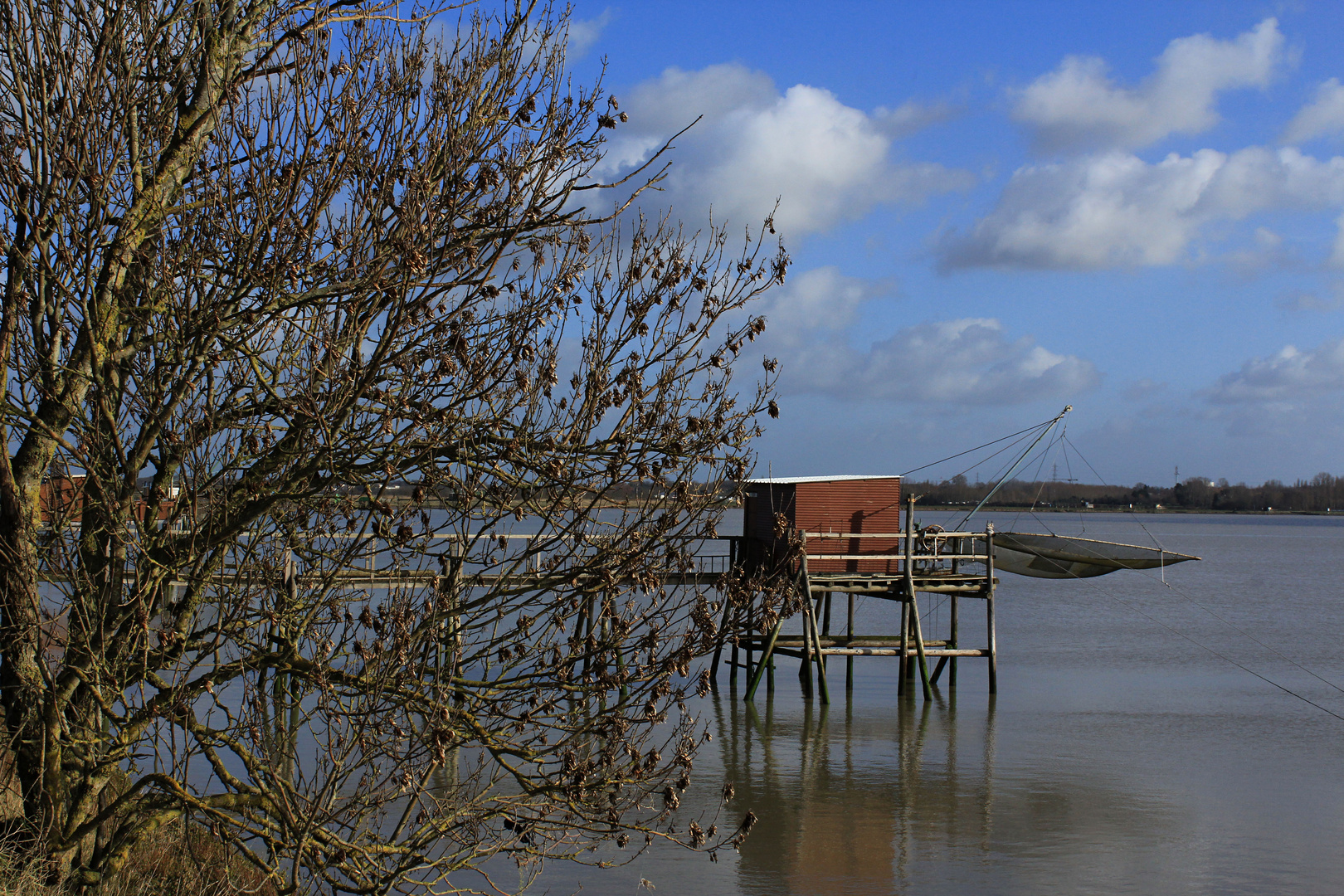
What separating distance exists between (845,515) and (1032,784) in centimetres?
832

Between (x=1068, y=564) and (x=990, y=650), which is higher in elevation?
(x=1068, y=564)

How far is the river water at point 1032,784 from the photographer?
13.3 meters

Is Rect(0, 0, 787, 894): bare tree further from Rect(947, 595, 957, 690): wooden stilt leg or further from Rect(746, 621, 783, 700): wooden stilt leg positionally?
Rect(947, 595, 957, 690): wooden stilt leg

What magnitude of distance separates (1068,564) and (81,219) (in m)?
23.0

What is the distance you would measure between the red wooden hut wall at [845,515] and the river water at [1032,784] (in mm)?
2806

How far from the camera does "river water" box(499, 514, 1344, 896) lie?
1329cm

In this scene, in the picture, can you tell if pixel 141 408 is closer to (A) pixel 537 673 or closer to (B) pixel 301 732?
(A) pixel 537 673

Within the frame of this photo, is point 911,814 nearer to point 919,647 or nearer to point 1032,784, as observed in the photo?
point 1032,784

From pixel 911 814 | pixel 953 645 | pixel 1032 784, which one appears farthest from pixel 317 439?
pixel 953 645

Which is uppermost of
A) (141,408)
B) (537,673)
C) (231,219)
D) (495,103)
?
(495,103)

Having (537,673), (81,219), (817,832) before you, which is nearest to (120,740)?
(537,673)

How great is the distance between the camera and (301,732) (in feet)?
66.2

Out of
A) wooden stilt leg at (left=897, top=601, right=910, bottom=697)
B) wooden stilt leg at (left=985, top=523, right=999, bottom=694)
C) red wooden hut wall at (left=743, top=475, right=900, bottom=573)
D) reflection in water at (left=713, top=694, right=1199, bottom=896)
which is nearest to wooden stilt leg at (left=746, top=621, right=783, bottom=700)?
reflection in water at (left=713, top=694, right=1199, bottom=896)

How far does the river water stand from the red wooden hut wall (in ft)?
9.21
